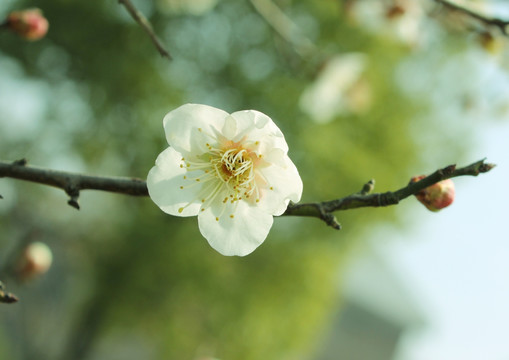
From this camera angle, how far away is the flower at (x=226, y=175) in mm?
868

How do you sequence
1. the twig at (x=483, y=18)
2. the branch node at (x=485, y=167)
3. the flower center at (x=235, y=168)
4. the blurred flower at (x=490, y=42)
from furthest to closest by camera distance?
the blurred flower at (x=490, y=42), the twig at (x=483, y=18), the flower center at (x=235, y=168), the branch node at (x=485, y=167)

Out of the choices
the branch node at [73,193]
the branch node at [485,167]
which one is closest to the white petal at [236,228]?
the branch node at [73,193]

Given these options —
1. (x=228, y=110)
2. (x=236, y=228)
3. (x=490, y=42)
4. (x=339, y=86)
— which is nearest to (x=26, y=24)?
(x=236, y=228)

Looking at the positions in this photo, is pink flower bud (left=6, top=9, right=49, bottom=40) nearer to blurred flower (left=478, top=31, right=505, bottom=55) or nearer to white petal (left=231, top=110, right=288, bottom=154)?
white petal (left=231, top=110, right=288, bottom=154)

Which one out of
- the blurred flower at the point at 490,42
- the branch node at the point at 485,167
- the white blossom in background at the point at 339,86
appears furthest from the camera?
the white blossom in background at the point at 339,86

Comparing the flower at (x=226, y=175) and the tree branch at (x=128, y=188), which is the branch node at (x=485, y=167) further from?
the flower at (x=226, y=175)

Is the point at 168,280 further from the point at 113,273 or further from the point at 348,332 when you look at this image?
the point at 348,332

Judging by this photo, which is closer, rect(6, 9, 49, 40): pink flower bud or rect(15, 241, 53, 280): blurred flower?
rect(6, 9, 49, 40): pink flower bud

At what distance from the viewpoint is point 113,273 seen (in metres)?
7.88

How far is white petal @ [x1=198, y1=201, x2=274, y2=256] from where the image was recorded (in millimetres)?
865

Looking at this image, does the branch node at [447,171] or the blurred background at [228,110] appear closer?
the branch node at [447,171]

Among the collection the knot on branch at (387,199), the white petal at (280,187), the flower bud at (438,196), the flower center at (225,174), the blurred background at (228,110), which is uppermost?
the knot on branch at (387,199)

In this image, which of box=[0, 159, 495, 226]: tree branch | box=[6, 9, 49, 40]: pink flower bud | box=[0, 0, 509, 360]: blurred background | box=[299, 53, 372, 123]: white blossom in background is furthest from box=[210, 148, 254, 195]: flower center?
box=[0, 0, 509, 360]: blurred background

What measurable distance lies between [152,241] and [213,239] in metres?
6.99
